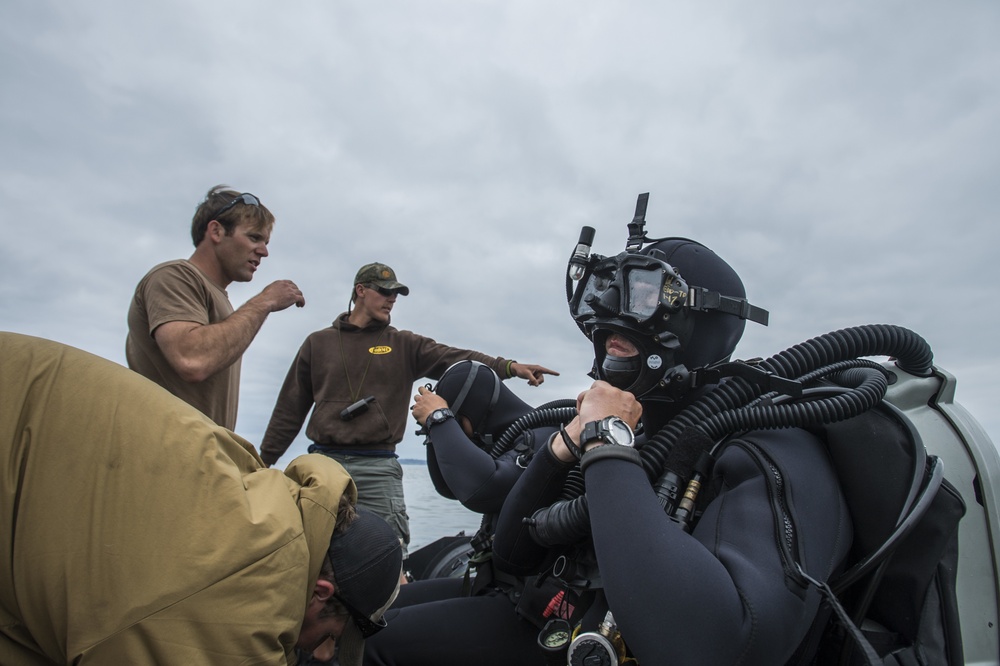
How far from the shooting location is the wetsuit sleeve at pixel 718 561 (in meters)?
1.36

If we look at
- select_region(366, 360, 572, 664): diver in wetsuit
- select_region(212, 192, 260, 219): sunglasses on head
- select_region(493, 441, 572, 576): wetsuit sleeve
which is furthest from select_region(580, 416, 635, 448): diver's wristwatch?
select_region(212, 192, 260, 219): sunglasses on head

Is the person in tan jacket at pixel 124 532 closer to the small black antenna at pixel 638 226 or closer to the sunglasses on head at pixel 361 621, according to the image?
the sunglasses on head at pixel 361 621

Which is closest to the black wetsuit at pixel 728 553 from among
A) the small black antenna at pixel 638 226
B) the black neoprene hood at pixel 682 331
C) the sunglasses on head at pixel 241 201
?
the black neoprene hood at pixel 682 331

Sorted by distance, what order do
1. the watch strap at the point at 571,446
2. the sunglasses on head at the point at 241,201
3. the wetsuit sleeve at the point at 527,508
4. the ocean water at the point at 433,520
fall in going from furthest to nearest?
the ocean water at the point at 433,520 → the sunglasses on head at the point at 241,201 → the wetsuit sleeve at the point at 527,508 → the watch strap at the point at 571,446

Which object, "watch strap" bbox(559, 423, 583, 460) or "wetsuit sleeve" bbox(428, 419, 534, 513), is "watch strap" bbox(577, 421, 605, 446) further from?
"wetsuit sleeve" bbox(428, 419, 534, 513)

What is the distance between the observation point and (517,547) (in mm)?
2096

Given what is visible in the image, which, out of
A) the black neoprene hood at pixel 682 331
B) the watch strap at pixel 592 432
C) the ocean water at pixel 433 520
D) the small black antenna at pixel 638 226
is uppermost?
the small black antenna at pixel 638 226

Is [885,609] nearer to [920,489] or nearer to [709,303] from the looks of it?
[920,489]

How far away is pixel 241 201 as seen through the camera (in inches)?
115

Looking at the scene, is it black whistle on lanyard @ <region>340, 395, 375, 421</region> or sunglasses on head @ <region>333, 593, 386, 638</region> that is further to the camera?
black whistle on lanyard @ <region>340, 395, 375, 421</region>

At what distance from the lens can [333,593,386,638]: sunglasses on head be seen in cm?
159

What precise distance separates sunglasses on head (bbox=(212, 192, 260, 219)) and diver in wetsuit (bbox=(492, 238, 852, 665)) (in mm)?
1640

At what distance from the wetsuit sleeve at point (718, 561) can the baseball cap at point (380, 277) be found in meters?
2.64

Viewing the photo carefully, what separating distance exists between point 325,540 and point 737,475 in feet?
3.44
